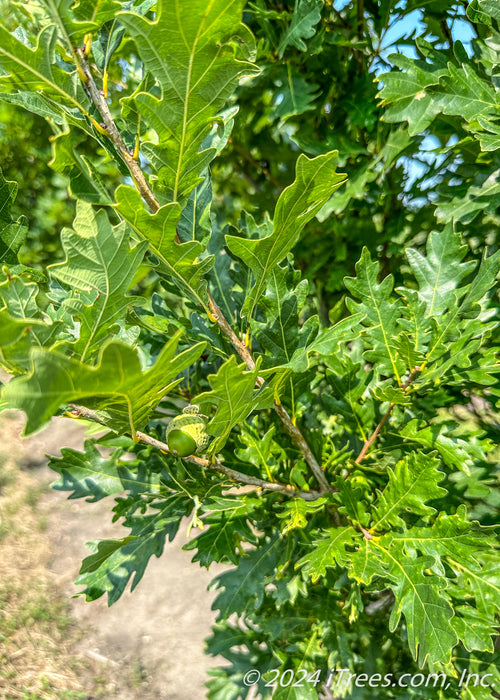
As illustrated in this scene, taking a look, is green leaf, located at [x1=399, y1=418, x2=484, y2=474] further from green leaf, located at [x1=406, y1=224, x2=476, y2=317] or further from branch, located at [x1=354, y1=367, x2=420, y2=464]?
green leaf, located at [x1=406, y1=224, x2=476, y2=317]

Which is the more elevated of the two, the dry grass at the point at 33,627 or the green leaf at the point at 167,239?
the green leaf at the point at 167,239

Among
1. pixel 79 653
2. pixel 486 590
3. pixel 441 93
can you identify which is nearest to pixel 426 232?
pixel 441 93

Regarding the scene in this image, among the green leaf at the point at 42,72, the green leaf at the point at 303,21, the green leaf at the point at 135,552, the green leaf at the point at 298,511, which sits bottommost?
the green leaf at the point at 135,552

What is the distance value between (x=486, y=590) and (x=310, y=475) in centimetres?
34

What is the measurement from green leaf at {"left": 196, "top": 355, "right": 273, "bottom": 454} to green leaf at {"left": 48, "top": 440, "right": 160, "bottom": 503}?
1.00ft

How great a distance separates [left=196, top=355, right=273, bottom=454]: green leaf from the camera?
48 cm

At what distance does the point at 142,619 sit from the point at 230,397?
7.97ft

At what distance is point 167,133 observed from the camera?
1.57 feet

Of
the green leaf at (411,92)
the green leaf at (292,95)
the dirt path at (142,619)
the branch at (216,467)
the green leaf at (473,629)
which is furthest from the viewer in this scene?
the dirt path at (142,619)

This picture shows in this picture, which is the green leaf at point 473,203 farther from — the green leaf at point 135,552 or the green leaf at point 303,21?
the green leaf at point 135,552

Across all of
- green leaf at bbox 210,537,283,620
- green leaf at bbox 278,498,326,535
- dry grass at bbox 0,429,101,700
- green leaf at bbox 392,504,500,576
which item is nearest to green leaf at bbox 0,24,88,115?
green leaf at bbox 278,498,326,535

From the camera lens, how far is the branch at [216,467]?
57 cm

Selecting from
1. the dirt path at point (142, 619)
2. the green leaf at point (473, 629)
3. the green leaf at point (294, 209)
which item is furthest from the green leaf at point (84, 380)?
the dirt path at point (142, 619)

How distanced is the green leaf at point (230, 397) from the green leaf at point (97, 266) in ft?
0.40
